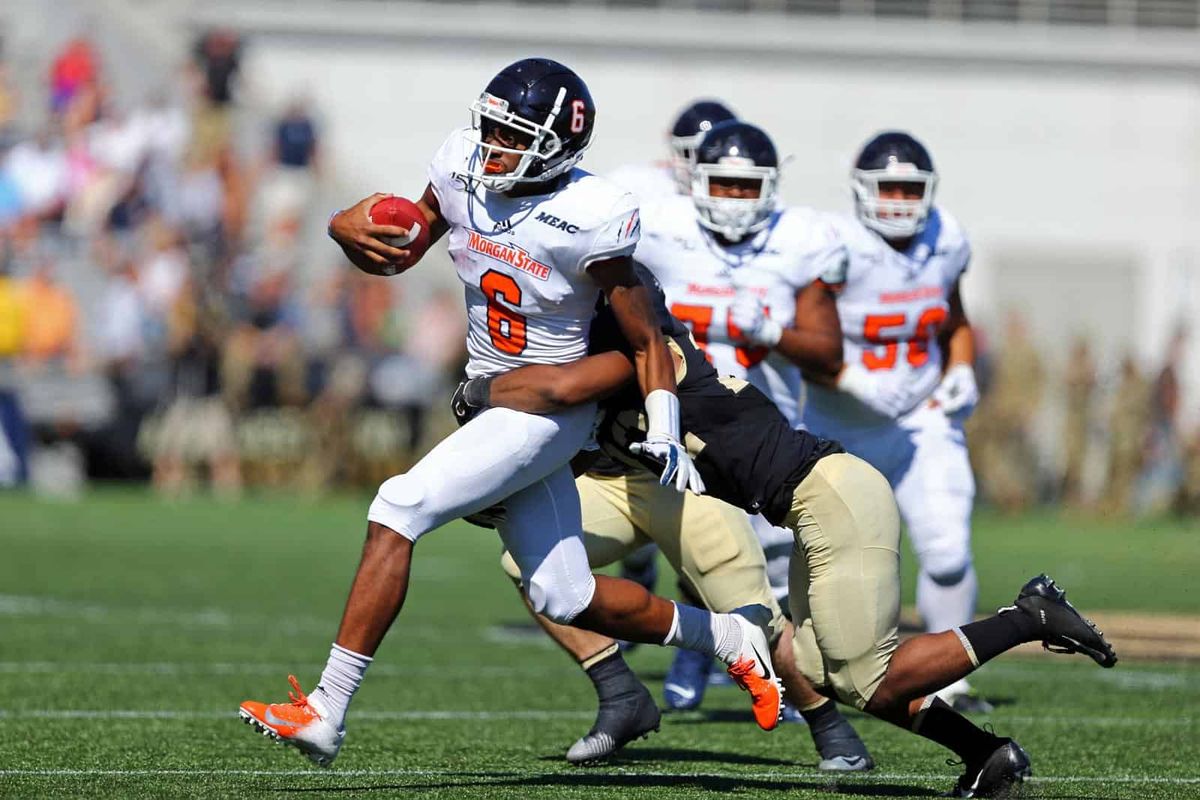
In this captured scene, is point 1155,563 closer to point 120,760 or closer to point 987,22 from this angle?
point 120,760

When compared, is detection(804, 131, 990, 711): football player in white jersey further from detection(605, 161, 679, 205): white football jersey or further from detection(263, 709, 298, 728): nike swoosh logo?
detection(263, 709, 298, 728): nike swoosh logo

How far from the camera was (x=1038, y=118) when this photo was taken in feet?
77.5

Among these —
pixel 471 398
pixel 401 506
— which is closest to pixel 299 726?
pixel 401 506

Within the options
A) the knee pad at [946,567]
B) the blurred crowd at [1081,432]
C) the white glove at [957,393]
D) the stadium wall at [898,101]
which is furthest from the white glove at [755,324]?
the stadium wall at [898,101]

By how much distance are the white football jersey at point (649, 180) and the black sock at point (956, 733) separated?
254 centimetres

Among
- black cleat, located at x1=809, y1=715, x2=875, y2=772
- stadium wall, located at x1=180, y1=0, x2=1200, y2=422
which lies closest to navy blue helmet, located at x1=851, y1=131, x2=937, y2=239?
black cleat, located at x1=809, y1=715, x2=875, y2=772

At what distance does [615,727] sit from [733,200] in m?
1.80

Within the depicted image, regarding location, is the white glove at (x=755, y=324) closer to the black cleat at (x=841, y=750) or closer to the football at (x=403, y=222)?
the black cleat at (x=841, y=750)

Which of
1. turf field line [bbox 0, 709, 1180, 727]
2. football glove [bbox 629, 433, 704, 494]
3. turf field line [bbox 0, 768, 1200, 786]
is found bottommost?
turf field line [bbox 0, 709, 1180, 727]

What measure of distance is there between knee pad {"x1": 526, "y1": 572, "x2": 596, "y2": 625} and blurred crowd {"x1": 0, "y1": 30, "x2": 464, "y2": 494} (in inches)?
471

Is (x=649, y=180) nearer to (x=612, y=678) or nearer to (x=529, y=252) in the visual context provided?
(x=612, y=678)

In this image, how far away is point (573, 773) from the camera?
524 centimetres

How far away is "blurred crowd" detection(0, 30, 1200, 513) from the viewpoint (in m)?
17.0

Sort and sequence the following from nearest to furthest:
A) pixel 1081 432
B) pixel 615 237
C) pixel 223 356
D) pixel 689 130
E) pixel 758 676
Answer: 1. pixel 615 237
2. pixel 758 676
3. pixel 689 130
4. pixel 223 356
5. pixel 1081 432
